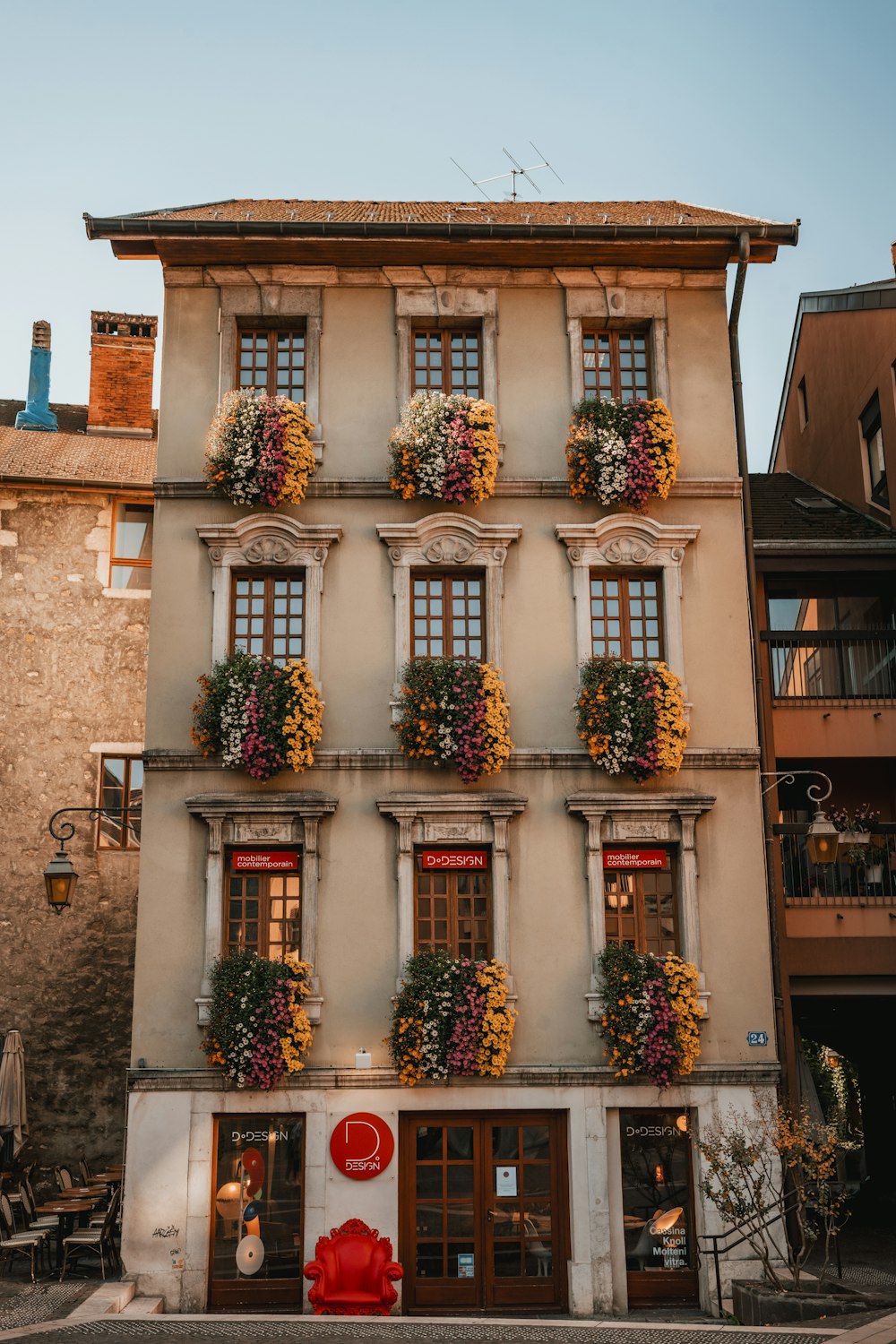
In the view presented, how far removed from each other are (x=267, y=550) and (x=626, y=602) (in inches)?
191

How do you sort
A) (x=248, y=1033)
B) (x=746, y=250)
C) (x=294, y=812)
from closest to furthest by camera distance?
(x=248, y=1033) → (x=294, y=812) → (x=746, y=250)

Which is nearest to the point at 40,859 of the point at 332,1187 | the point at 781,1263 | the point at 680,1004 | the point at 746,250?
the point at 332,1187

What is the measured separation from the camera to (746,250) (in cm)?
1956


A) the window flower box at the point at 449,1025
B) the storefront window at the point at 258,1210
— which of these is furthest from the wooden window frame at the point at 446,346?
the storefront window at the point at 258,1210

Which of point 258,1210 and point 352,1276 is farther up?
point 258,1210

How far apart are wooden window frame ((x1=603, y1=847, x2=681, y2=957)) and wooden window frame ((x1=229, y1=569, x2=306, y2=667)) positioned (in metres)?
5.20

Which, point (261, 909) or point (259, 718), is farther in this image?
point (261, 909)

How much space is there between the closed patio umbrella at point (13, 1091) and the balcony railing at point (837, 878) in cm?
1118

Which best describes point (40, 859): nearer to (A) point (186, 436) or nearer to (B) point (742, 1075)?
(A) point (186, 436)

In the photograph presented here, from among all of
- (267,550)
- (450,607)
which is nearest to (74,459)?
(267,550)

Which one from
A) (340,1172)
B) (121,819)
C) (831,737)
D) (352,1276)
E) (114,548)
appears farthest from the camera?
(114,548)

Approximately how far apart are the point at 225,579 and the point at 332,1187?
7.80 meters

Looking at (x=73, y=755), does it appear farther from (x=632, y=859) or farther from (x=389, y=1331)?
(x=389, y=1331)

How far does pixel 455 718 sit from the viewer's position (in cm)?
1783
